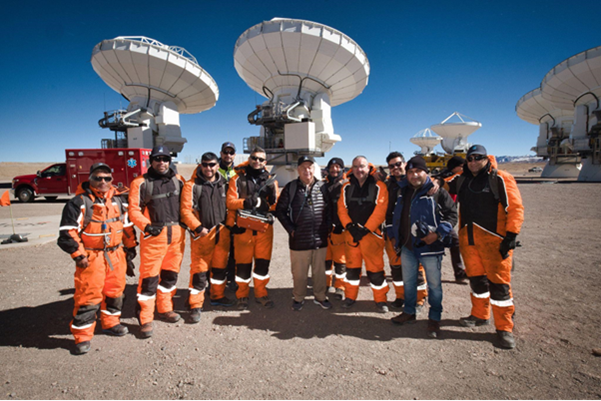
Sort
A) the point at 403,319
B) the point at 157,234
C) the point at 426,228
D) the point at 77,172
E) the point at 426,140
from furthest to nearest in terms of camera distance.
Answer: the point at 426,140
the point at 77,172
the point at 403,319
the point at 157,234
the point at 426,228

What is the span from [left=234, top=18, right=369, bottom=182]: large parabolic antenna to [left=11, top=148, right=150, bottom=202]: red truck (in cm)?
1020

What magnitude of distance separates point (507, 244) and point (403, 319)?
4.44ft

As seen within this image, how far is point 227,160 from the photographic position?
169 inches

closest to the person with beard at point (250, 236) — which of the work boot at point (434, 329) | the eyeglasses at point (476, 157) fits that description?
the work boot at point (434, 329)

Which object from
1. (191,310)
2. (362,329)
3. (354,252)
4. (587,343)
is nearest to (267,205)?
(354,252)

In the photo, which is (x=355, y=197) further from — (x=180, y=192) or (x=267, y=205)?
(x=180, y=192)

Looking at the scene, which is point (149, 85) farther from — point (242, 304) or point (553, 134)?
point (553, 134)

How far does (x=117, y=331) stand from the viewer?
3100 mm

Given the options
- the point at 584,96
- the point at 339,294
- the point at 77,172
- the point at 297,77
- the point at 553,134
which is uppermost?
the point at 297,77

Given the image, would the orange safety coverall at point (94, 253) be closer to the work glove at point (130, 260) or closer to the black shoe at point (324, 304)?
the work glove at point (130, 260)

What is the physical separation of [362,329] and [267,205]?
195 cm

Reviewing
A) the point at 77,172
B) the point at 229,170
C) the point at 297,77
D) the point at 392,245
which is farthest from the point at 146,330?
the point at 297,77

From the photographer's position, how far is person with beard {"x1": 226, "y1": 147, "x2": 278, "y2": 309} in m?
3.80

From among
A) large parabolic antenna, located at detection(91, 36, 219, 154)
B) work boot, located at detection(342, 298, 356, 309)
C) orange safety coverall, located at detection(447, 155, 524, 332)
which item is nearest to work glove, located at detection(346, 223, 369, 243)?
work boot, located at detection(342, 298, 356, 309)
